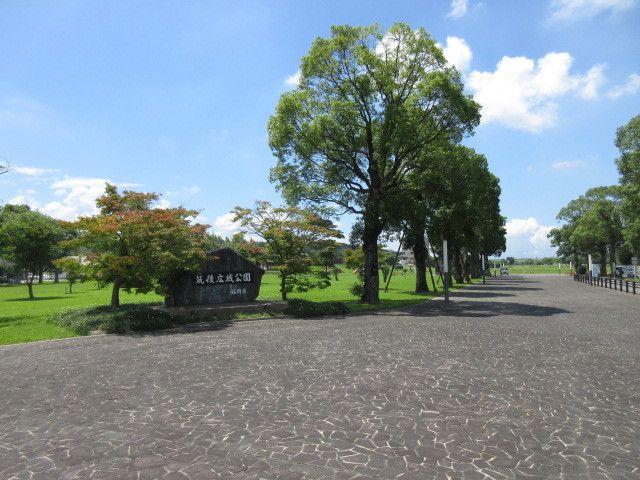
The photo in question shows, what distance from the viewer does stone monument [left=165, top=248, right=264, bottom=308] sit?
18.4 meters

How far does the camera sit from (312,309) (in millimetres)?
18062

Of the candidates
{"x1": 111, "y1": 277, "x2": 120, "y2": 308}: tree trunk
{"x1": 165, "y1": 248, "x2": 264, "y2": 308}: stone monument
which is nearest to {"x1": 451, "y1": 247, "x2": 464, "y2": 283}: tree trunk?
{"x1": 165, "y1": 248, "x2": 264, "y2": 308}: stone monument

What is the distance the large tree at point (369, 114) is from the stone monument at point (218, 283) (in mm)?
6433

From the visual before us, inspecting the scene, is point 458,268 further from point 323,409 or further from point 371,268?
point 323,409

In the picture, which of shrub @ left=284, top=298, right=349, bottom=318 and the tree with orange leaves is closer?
the tree with orange leaves

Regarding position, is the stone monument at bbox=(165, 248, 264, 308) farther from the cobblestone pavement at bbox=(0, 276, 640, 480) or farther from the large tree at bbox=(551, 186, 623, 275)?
the large tree at bbox=(551, 186, 623, 275)

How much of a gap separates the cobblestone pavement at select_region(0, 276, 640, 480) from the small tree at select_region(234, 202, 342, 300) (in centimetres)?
877

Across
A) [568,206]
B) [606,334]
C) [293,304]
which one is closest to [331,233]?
[293,304]

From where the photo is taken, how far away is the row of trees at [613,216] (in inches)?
1304

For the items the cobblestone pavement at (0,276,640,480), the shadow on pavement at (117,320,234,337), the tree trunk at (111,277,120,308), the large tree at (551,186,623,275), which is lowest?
the cobblestone pavement at (0,276,640,480)

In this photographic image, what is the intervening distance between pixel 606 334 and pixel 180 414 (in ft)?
38.3

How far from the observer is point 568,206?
81250 mm

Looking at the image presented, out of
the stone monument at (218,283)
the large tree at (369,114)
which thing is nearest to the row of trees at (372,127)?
the large tree at (369,114)

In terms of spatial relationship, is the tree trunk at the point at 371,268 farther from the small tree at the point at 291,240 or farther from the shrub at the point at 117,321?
the shrub at the point at 117,321
